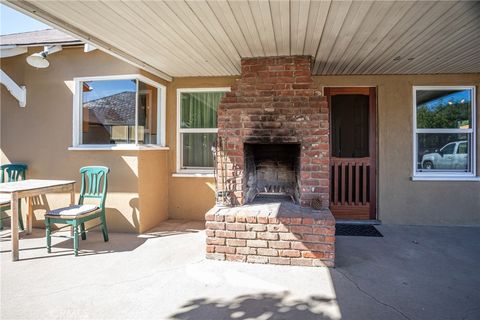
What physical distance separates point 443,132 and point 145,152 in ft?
16.4

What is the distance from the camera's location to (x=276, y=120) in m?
3.69

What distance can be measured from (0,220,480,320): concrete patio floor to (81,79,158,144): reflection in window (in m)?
1.68

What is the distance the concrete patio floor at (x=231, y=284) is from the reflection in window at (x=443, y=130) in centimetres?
155

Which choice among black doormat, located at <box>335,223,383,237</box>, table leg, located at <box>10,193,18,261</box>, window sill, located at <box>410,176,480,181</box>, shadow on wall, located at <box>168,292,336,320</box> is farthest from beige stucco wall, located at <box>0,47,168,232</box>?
window sill, located at <box>410,176,480,181</box>

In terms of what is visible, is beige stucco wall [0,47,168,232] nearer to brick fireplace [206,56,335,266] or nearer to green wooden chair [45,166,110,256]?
green wooden chair [45,166,110,256]

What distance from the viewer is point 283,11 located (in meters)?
2.57

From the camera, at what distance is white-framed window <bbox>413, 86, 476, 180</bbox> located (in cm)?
479

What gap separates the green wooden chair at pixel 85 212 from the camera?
3.48 meters

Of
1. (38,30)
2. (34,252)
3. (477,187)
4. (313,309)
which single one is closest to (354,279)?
(313,309)

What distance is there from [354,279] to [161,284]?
190cm

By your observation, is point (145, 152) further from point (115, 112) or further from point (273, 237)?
point (273, 237)

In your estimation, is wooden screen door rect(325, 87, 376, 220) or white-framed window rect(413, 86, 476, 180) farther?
wooden screen door rect(325, 87, 376, 220)

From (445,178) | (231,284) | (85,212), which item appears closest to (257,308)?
(231,284)

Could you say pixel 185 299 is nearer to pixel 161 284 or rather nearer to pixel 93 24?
pixel 161 284
